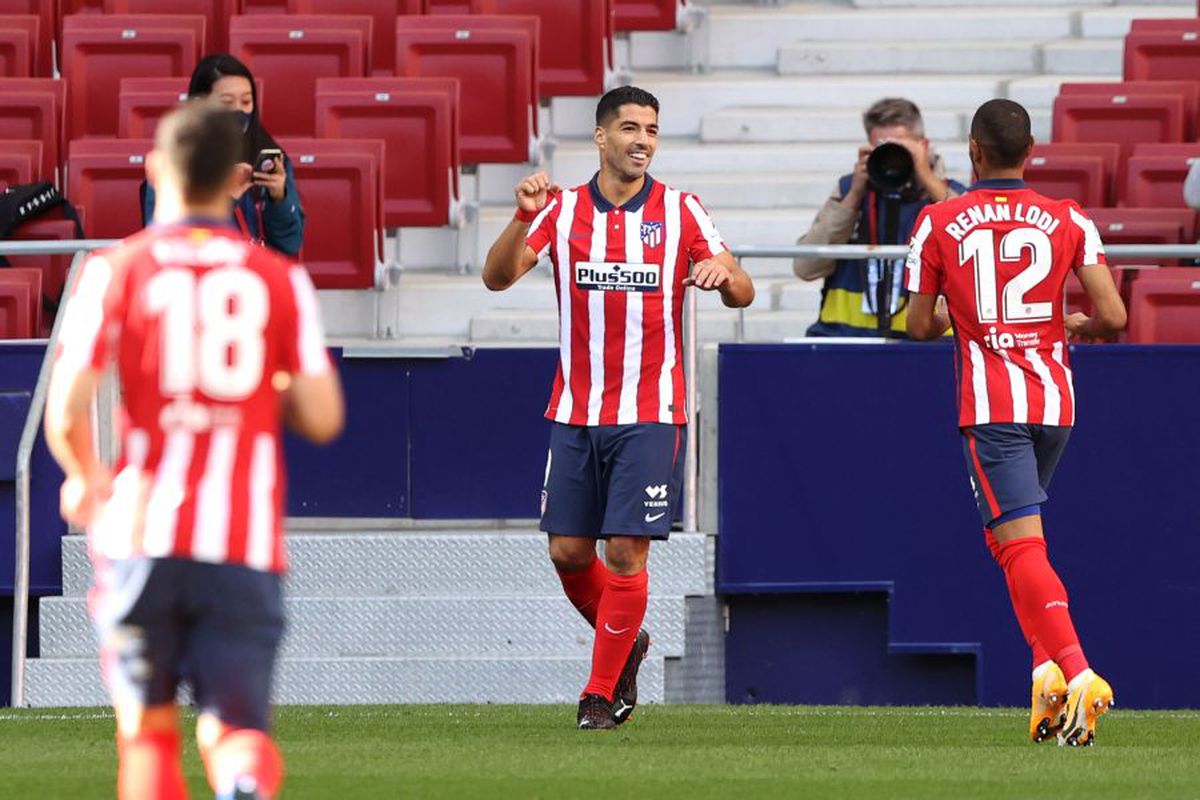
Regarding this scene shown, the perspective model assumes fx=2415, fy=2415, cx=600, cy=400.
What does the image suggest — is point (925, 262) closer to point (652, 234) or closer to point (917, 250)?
point (917, 250)

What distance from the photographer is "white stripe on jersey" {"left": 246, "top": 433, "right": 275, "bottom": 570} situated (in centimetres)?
428

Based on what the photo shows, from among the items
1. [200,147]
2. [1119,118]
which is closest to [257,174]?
[1119,118]

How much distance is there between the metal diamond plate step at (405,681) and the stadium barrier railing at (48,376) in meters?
0.18

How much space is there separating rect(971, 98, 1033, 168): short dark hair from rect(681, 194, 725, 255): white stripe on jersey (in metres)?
0.86

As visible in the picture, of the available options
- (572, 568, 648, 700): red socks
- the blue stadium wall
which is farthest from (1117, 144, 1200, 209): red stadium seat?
(572, 568, 648, 700): red socks

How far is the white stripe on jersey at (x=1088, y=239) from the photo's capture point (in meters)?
7.13

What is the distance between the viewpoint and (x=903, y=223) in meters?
9.64

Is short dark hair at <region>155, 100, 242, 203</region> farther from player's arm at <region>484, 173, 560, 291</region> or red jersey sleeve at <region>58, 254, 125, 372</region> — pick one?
player's arm at <region>484, 173, 560, 291</region>

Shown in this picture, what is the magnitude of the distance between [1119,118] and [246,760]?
7.97 meters

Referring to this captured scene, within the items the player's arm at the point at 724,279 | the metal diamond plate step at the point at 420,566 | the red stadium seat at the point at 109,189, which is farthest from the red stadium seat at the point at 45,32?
the player's arm at the point at 724,279

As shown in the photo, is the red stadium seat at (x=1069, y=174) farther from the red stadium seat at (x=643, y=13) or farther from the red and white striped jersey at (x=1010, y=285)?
the red and white striped jersey at (x=1010, y=285)

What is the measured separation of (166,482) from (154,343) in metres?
0.25

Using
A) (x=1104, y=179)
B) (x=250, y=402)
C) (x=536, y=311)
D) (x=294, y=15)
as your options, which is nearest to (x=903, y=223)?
(x=1104, y=179)

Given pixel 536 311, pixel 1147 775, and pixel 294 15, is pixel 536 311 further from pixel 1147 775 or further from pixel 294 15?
pixel 1147 775
